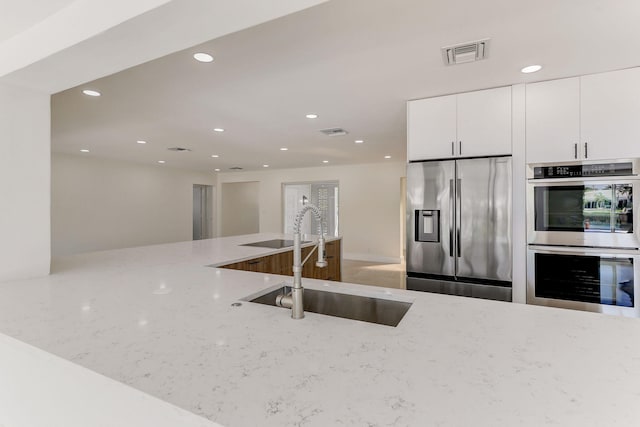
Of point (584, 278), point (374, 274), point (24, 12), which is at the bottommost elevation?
point (374, 274)

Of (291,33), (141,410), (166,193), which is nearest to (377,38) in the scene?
(291,33)

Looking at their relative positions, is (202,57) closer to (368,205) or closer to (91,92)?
(91,92)

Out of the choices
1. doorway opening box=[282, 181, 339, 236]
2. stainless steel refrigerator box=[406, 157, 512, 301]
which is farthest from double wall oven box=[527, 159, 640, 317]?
doorway opening box=[282, 181, 339, 236]

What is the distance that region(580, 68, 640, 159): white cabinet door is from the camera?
7.26 feet

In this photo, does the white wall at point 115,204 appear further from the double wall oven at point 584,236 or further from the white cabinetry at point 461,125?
the double wall oven at point 584,236

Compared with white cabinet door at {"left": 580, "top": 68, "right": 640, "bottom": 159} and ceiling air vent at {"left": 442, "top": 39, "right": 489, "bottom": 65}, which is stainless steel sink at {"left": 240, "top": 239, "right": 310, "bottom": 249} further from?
white cabinet door at {"left": 580, "top": 68, "right": 640, "bottom": 159}

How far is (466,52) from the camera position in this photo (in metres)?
2.00

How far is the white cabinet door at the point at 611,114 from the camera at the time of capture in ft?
7.26

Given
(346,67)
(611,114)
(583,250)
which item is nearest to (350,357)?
(346,67)

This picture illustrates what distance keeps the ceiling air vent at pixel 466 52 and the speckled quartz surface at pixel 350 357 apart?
5.11ft

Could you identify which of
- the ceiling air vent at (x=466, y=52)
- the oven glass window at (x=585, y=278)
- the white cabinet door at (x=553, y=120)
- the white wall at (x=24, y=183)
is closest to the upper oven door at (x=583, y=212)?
the oven glass window at (x=585, y=278)

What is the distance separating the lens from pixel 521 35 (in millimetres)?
1812

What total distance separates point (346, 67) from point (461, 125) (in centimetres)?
118

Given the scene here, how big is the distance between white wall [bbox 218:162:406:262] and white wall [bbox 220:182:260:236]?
2272mm
